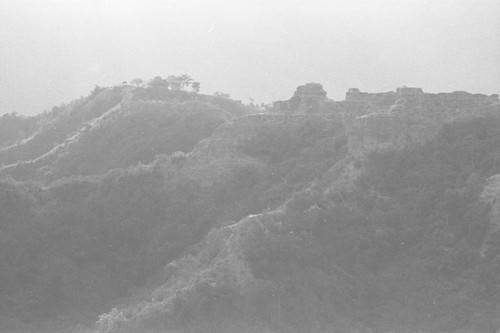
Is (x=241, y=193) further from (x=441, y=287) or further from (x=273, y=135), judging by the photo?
(x=441, y=287)

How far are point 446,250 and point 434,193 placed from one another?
12.2ft

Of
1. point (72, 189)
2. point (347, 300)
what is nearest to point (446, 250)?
point (347, 300)

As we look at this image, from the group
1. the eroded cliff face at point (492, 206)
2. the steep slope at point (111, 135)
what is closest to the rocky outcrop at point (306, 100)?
the steep slope at point (111, 135)

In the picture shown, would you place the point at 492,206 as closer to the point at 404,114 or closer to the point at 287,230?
the point at 404,114

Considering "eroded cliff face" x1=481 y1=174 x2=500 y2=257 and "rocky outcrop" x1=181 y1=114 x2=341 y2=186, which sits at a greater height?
"rocky outcrop" x1=181 y1=114 x2=341 y2=186

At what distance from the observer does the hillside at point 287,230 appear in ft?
121

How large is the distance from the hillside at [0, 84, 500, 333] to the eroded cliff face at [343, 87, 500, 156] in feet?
0.25

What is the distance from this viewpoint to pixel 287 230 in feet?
133

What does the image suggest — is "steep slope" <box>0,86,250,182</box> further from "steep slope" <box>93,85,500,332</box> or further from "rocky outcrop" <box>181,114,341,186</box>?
"steep slope" <box>93,85,500,332</box>

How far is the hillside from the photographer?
121 ft

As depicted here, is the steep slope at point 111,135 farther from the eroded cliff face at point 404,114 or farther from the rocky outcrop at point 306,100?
the eroded cliff face at point 404,114

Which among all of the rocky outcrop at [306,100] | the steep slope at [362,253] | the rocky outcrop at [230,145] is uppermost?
the rocky outcrop at [306,100]

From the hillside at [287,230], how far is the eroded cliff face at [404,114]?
8 centimetres

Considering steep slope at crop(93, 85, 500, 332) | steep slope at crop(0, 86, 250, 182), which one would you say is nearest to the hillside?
steep slope at crop(93, 85, 500, 332)
